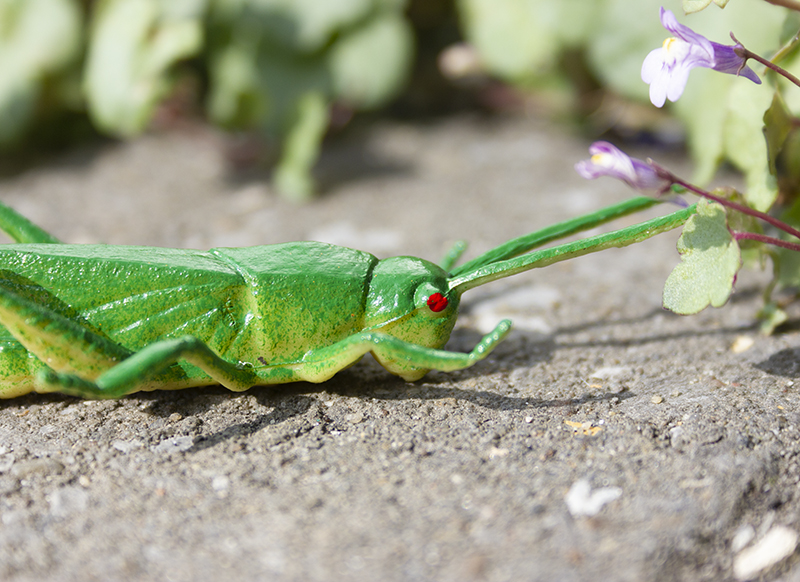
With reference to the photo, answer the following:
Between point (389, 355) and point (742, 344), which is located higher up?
point (389, 355)

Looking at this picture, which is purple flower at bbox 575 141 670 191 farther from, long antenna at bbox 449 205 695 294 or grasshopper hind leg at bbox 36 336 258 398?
grasshopper hind leg at bbox 36 336 258 398

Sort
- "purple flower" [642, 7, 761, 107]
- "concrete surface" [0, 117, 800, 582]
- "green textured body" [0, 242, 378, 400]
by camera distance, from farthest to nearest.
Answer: "green textured body" [0, 242, 378, 400] < "purple flower" [642, 7, 761, 107] < "concrete surface" [0, 117, 800, 582]

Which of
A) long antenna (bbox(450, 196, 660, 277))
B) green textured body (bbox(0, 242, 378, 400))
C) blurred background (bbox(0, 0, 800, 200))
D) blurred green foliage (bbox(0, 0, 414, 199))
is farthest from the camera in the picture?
blurred green foliage (bbox(0, 0, 414, 199))

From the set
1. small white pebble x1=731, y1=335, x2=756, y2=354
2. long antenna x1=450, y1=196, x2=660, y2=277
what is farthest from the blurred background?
long antenna x1=450, y1=196, x2=660, y2=277

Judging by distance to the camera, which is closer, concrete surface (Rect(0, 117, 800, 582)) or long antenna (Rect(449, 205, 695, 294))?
concrete surface (Rect(0, 117, 800, 582))

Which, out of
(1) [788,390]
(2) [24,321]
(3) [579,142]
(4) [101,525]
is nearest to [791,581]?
(1) [788,390]

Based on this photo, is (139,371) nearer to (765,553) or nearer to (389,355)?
(389,355)

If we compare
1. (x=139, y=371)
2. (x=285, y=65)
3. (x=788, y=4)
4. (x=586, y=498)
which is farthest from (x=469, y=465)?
(x=285, y=65)
